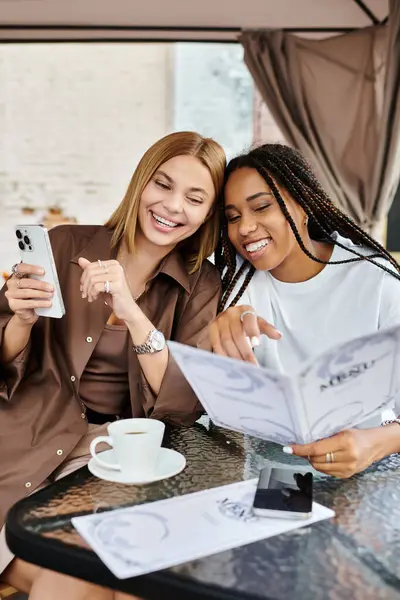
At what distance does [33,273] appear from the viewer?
4.28 feet

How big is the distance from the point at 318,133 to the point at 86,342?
243cm

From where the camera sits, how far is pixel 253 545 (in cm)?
82

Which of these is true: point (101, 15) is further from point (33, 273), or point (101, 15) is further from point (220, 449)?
point (220, 449)

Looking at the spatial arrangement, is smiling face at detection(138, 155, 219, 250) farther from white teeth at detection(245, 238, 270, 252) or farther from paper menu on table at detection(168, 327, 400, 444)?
paper menu on table at detection(168, 327, 400, 444)

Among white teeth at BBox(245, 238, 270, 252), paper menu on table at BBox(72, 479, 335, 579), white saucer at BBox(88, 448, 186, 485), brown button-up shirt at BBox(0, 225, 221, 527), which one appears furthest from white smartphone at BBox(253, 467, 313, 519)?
white teeth at BBox(245, 238, 270, 252)

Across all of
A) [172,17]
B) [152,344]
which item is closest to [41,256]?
[152,344]

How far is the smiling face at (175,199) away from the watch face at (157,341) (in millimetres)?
288

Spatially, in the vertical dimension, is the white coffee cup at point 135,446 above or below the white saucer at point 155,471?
above

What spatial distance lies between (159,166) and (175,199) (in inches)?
4.1

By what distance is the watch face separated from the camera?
142cm

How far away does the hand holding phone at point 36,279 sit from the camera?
1.28 m

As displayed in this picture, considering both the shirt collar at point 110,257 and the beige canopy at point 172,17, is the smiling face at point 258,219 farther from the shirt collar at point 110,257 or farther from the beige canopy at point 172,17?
the beige canopy at point 172,17

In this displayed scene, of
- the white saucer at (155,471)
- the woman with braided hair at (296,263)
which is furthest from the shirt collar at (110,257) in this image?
the white saucer at (155,471)

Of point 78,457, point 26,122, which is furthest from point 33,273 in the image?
point 26,122
